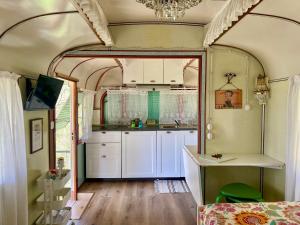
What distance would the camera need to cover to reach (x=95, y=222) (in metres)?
3.07

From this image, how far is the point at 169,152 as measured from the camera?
4.59 meters

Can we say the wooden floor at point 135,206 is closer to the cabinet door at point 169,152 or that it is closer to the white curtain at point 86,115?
the cabinet door at point 169,152

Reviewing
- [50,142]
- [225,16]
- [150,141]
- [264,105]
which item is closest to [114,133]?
[150,141]

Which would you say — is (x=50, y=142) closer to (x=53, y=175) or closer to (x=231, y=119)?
(x=53, y=175)

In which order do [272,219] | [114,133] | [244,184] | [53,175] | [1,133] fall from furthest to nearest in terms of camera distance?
[114,133], [244,184], [53,175], [1,133], [272,219]

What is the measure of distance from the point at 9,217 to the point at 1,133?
24.8 inches

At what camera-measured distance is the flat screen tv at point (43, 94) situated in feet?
7.40

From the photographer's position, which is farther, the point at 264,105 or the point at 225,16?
the point at 264,105

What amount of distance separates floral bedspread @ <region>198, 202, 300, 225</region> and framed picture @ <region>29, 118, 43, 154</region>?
167 cm

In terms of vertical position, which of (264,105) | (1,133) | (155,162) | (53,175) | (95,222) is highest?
(264,105)

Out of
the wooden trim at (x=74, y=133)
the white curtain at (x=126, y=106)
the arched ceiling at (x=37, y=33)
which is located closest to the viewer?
the arched ceiling at (x=37, y=33)

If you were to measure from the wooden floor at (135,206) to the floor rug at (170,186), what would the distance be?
0.39 feet

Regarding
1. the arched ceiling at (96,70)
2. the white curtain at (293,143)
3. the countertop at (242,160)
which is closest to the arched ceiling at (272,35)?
the white curtain at (293,143)

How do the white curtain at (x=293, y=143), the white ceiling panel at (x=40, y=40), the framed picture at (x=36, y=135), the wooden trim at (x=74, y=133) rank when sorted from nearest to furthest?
the white ceiling panel at (x=40, y=40)
the white curtain at (x=293, y=143)
the framed picture at (x=36, y=135)
the wooden trim at (x=74, y=133)
